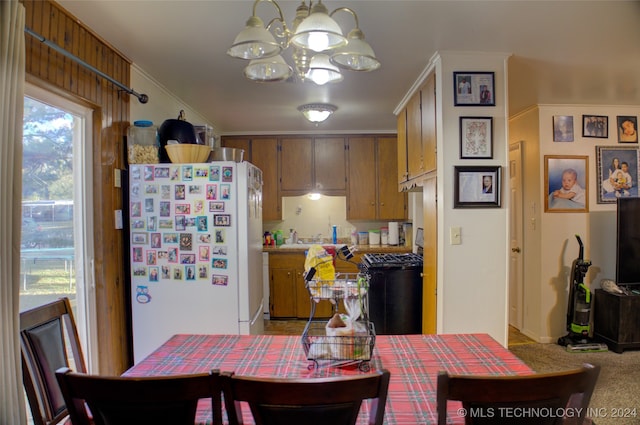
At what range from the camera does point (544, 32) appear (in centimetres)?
211

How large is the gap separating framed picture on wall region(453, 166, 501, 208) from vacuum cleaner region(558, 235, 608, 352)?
70.0 inches

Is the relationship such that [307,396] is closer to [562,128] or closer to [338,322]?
[338,322]

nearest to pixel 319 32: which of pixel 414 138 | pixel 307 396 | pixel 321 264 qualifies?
pixel 321 264

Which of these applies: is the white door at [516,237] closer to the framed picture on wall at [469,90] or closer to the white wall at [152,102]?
the framed picture on wall at [469,90]

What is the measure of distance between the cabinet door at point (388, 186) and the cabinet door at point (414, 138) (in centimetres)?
135

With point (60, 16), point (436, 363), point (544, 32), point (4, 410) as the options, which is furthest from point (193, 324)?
point (544, 32)

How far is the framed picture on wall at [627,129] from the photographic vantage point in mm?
3809

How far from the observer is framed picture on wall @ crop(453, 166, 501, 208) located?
242 centimetres

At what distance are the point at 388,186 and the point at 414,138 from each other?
5.38 feet

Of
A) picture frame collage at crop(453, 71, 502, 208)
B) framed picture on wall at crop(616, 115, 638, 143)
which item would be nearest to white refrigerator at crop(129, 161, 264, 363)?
picture frame collage at crop(453, 71, 502, 208)

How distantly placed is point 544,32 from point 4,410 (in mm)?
3071

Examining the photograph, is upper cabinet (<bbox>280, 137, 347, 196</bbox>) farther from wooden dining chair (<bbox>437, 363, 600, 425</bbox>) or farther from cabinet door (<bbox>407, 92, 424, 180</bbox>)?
wooden dining chair (<bbox>437, 363, 600, 425</bbox>)

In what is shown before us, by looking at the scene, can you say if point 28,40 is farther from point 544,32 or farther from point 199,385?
point 544,32

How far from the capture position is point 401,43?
2.25 meters
